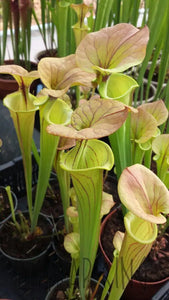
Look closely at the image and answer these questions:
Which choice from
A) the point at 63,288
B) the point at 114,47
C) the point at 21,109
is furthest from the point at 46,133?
the point at 63,288

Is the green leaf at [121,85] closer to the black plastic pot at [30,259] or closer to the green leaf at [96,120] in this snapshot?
the green leaf at [96,120]

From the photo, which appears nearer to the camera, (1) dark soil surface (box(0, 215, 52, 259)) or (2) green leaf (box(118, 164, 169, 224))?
(2) green leaf (box(118, 164, 169, 224))

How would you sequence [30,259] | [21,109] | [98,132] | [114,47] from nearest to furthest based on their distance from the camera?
[98,132], [114,47], [21,109], [30,259]

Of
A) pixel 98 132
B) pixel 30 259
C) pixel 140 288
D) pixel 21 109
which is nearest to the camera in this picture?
pixel 98 132

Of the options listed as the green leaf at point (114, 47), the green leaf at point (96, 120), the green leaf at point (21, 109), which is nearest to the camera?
the green leaf at point (96, 120)

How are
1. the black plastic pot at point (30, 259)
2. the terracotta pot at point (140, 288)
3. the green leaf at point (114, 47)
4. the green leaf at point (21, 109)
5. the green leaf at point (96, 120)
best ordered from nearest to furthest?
1. the green leaf at point (96, 120)
2. the green leaf at point (114, 47)
3. the green leaf at point (21, 109)
4. the terracotta pot at point (140, 288)
5. the black plastic pot at point (30, 259)

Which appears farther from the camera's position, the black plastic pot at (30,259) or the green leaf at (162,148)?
the black plastic pot at (30,259)

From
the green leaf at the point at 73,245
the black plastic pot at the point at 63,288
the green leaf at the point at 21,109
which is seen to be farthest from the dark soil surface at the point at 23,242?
the green leaf at the point at 21,109

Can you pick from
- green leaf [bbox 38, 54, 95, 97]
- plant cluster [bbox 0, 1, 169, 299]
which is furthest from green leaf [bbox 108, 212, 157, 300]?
green leaf [bbox 38, 54, 95, 97]

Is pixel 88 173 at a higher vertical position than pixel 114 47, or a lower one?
lower

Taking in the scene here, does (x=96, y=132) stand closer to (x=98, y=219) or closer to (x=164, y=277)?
(x=98, y=219)

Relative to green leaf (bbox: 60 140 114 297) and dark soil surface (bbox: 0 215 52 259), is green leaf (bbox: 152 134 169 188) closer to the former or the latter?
green leaf (bbox: 60 140 114 297)

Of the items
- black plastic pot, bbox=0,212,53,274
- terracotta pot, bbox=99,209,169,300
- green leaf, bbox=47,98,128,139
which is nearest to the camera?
green leaf, bbox=47,98,128,139

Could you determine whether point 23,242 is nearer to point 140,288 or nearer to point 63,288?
point 63,288
